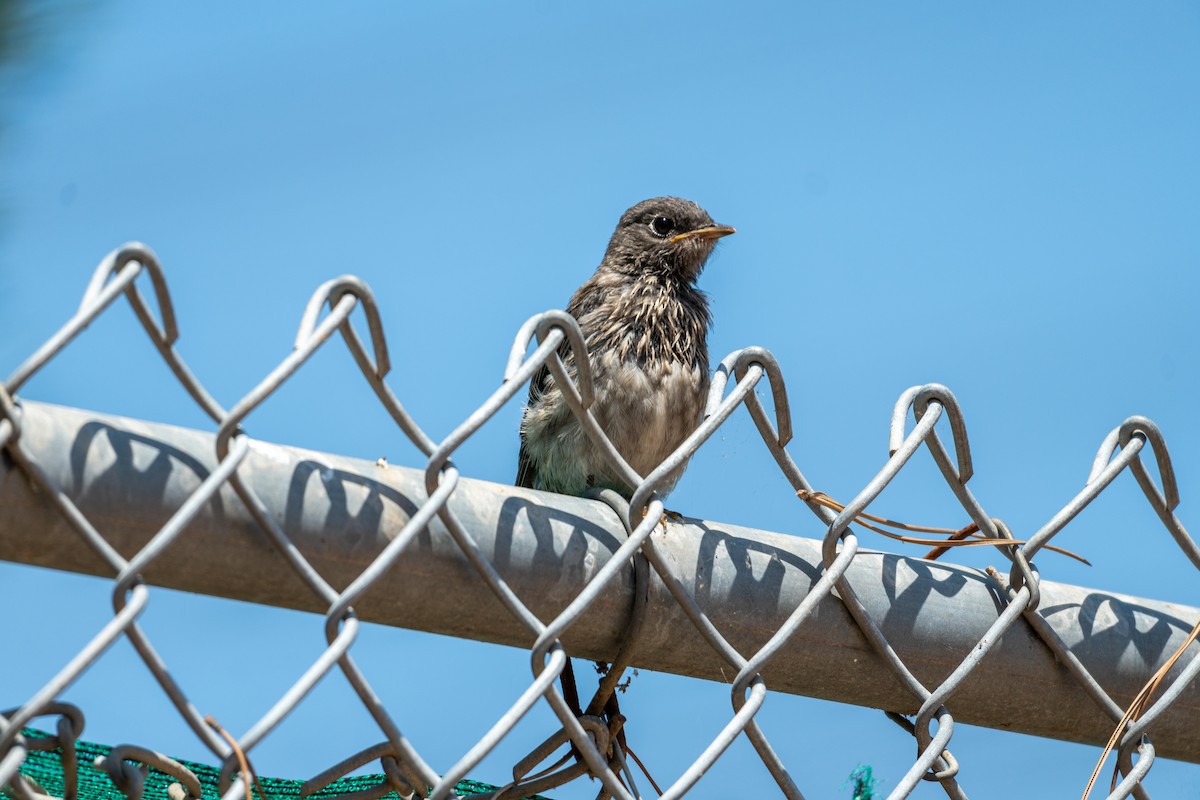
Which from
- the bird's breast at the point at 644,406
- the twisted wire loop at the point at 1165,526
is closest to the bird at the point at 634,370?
the bird's breast at the point at 644,406

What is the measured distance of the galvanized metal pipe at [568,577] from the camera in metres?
1.45

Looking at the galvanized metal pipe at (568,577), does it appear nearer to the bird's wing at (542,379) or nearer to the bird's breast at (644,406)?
the bird's breast at (644,406)

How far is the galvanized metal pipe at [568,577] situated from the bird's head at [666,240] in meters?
2.76

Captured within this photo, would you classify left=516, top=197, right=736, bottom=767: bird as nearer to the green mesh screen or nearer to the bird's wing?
the bird's wing

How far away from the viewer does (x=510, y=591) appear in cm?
168

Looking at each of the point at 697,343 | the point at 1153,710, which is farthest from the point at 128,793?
the point at 697,343

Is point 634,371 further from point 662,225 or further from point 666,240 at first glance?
point 662,225

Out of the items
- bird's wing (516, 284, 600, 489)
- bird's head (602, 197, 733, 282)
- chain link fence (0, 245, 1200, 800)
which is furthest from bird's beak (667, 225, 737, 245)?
chain link fence (0, 245, 1200, 800)

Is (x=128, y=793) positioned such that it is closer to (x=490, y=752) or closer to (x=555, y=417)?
(x=490, y=752)

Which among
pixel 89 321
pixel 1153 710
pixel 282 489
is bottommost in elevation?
pixel 1153 710

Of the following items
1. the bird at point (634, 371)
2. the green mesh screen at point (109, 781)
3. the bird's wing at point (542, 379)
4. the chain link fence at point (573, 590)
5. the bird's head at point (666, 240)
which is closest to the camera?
the chain link fence at point (573, 590)

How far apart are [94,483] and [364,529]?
0.31 metres

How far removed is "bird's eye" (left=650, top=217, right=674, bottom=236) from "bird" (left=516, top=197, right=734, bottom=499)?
0.03 metres

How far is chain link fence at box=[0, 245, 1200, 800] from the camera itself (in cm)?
141
